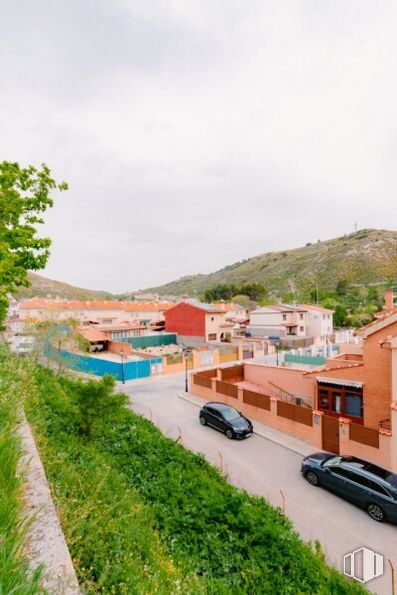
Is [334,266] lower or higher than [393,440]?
higher

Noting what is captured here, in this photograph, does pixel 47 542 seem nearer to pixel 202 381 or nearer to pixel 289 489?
pixel 289 489

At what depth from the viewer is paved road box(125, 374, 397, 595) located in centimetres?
848

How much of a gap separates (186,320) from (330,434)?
1337 inches

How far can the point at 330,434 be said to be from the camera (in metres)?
13.9

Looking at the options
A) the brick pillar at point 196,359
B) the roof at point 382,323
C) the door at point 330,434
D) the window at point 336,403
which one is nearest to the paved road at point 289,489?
the door at point 330,434

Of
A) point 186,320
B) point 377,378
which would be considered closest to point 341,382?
point 377,378

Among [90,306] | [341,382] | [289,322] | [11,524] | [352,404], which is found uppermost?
[90,306]

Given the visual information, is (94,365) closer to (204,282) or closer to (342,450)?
(342,450)

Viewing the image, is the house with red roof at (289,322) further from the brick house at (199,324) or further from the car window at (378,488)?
the car window at (378,488)

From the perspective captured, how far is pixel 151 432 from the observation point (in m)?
13.4

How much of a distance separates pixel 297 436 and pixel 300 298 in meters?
73.0

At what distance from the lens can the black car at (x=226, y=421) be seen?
595 inches

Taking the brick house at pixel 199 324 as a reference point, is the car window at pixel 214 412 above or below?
below

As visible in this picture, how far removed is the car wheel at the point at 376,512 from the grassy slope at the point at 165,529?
137 inches
